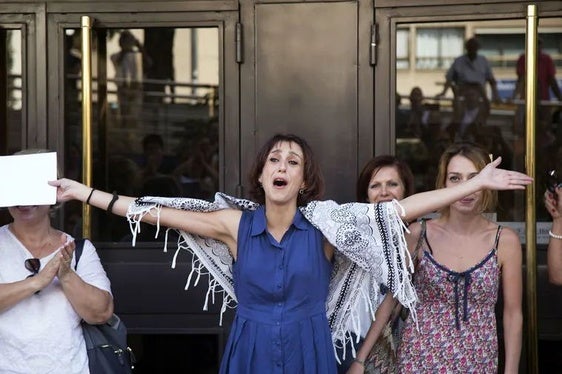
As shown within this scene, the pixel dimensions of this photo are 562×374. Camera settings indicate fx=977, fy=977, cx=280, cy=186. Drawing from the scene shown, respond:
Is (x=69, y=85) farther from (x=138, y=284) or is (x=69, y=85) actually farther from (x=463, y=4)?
(x=463, y=4)

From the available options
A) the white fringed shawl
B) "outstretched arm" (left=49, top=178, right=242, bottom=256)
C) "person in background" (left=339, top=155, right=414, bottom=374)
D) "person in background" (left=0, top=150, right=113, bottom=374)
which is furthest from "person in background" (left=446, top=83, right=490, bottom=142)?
"person in background" (left=0, top=150, right=113, bottom=374)

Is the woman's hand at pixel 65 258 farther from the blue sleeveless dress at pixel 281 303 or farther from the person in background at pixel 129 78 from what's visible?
the person in background at pixel 129 78

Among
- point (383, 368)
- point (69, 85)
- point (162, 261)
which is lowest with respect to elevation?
point (383, 368)

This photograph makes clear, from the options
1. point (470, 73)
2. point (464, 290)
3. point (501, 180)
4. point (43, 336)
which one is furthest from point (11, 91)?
point (470, 73)

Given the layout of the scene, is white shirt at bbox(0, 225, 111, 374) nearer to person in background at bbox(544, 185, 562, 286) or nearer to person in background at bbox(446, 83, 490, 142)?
person in background at bbox(544, 185, 562, 286)

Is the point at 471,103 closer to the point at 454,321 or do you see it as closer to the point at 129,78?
the point at 129,78

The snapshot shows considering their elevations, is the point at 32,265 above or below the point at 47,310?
above

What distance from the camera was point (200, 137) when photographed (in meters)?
5.56

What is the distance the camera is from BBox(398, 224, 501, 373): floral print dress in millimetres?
3559

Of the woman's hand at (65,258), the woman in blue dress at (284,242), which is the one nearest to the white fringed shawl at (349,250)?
the woman in blue dress at (284,242)

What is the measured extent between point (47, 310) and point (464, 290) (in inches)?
60.9

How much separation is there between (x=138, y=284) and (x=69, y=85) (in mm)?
1047

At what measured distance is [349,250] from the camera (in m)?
3.36

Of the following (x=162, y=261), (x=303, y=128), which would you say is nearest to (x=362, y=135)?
(x=303, y=128)
